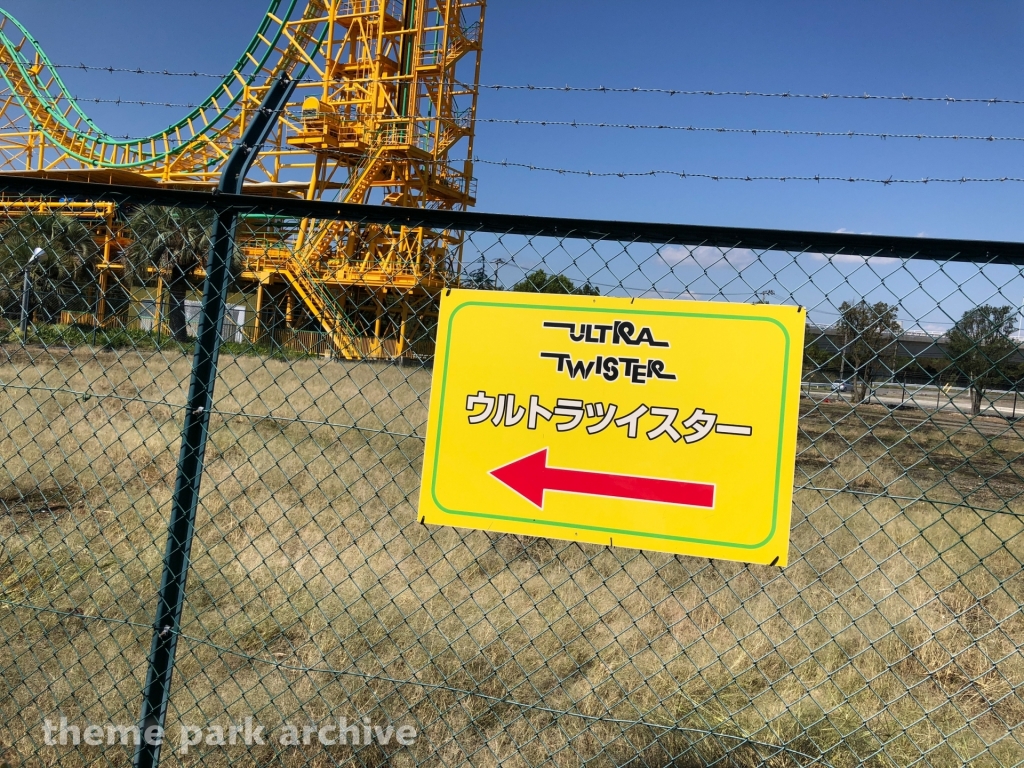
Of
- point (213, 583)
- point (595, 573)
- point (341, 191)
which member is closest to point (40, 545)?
point (213, 583)

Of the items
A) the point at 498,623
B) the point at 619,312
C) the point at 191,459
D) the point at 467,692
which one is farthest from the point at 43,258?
the point at 619,312

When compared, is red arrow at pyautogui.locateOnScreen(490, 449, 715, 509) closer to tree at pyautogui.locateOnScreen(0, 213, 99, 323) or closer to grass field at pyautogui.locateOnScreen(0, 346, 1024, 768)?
grass field at pyautogui.locateOnScreen(0, 346, 1024, 768)

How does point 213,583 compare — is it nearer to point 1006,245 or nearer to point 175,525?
point 175,525

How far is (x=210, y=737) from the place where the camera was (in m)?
2.85

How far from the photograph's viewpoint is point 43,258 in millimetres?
18797

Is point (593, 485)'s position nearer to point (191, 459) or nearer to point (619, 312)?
point (619, 312)

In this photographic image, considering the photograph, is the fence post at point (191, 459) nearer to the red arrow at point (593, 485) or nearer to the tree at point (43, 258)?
the tree at point (43, 258)

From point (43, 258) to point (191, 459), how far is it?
2007 cm

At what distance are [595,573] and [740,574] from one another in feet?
3.04

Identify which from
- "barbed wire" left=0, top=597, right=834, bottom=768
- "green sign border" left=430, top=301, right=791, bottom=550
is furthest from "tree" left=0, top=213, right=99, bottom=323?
"green sign border" left=430, top=301, right=791, bottom=550

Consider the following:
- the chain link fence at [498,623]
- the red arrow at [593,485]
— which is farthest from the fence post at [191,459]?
the red arrow at [593,485]

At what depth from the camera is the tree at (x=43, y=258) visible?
324cm

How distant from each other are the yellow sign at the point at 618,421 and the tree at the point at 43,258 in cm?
150

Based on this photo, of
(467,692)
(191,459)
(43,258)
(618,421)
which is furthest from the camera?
(43,258)
